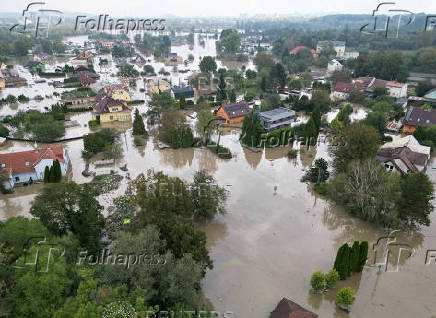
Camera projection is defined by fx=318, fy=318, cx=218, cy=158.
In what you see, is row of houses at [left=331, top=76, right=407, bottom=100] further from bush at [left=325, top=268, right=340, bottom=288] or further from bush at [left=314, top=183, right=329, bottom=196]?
bush at [left=325, top=268, right=340, bottom=288]

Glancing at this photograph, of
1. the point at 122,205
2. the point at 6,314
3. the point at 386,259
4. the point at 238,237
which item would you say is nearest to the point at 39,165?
the point at 122,205

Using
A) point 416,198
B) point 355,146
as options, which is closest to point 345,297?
point 416,198

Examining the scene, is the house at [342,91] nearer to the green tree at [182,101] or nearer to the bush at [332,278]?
the green tree at [182,101]

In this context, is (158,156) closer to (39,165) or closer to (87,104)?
(39,165)

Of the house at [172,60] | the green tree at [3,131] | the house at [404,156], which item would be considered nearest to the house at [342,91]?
the house at [404,156]

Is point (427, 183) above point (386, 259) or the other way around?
above
